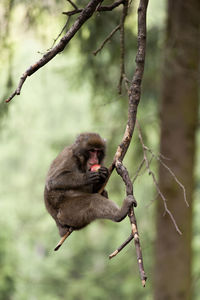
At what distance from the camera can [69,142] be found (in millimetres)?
11758

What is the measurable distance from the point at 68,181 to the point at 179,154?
15.1ft

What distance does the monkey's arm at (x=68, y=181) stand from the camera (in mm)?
4270

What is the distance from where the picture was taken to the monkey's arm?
427cm

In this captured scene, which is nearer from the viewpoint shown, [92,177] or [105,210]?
[105,210]

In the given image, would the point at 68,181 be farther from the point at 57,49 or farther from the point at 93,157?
→ the point at 57,49

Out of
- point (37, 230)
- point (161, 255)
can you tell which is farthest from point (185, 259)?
point (37, 230)

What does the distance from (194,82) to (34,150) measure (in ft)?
94.4

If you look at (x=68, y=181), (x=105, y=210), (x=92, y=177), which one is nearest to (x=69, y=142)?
(x=68, y=181)

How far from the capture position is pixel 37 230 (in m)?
26.8

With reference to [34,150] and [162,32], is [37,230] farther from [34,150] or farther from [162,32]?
[162,32]

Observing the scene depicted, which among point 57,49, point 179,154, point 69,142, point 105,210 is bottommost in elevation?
point 69,142

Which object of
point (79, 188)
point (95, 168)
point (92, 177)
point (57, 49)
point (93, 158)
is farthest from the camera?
point (93, 158)

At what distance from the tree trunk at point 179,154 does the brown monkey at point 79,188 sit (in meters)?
3.97

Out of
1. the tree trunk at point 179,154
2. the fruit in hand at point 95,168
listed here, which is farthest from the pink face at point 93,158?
the tree trunk at point 179,154
